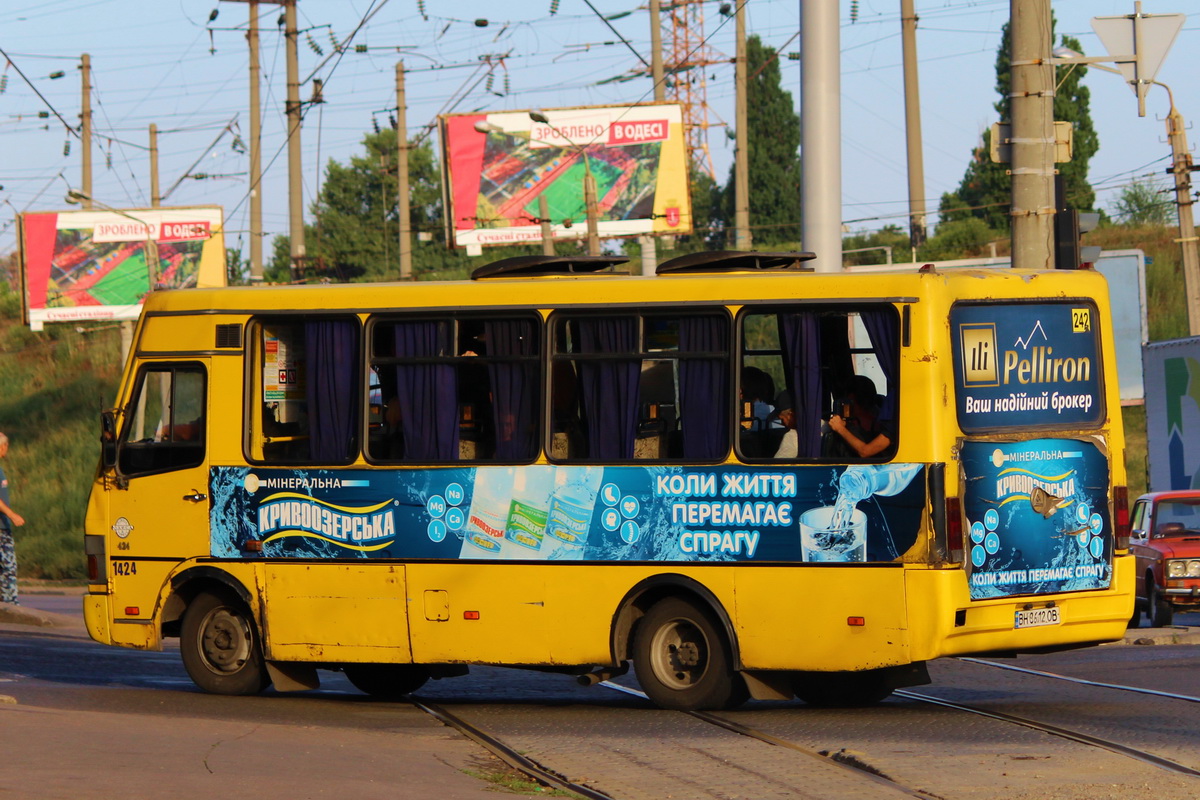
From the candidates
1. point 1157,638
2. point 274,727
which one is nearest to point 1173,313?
point 1157,638

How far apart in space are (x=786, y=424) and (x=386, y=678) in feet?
13.3

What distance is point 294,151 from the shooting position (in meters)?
40.1

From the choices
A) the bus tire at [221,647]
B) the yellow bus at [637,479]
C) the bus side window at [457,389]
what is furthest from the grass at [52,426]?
the bus side window at [457,389]

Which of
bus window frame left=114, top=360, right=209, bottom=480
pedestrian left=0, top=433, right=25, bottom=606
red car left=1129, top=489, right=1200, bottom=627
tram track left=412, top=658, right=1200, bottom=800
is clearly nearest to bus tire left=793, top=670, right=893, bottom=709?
tram track left=412, top=658, right=1200, bottom=800

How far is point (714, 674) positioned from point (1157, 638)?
23.6ft

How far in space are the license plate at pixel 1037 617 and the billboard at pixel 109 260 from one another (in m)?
41.9

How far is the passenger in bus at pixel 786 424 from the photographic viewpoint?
1081cm

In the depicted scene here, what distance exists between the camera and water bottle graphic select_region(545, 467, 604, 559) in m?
11.2

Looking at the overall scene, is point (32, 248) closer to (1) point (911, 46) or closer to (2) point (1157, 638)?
(1) point (911, 46)

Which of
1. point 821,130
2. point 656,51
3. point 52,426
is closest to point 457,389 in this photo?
point 821,130

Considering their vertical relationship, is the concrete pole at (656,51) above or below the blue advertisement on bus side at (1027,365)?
above

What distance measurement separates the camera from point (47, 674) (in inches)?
554

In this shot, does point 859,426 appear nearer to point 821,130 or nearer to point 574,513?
point 574,513

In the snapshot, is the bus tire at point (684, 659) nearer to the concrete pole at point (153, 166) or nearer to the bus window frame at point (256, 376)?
the bus window frame at point (256, 376)
